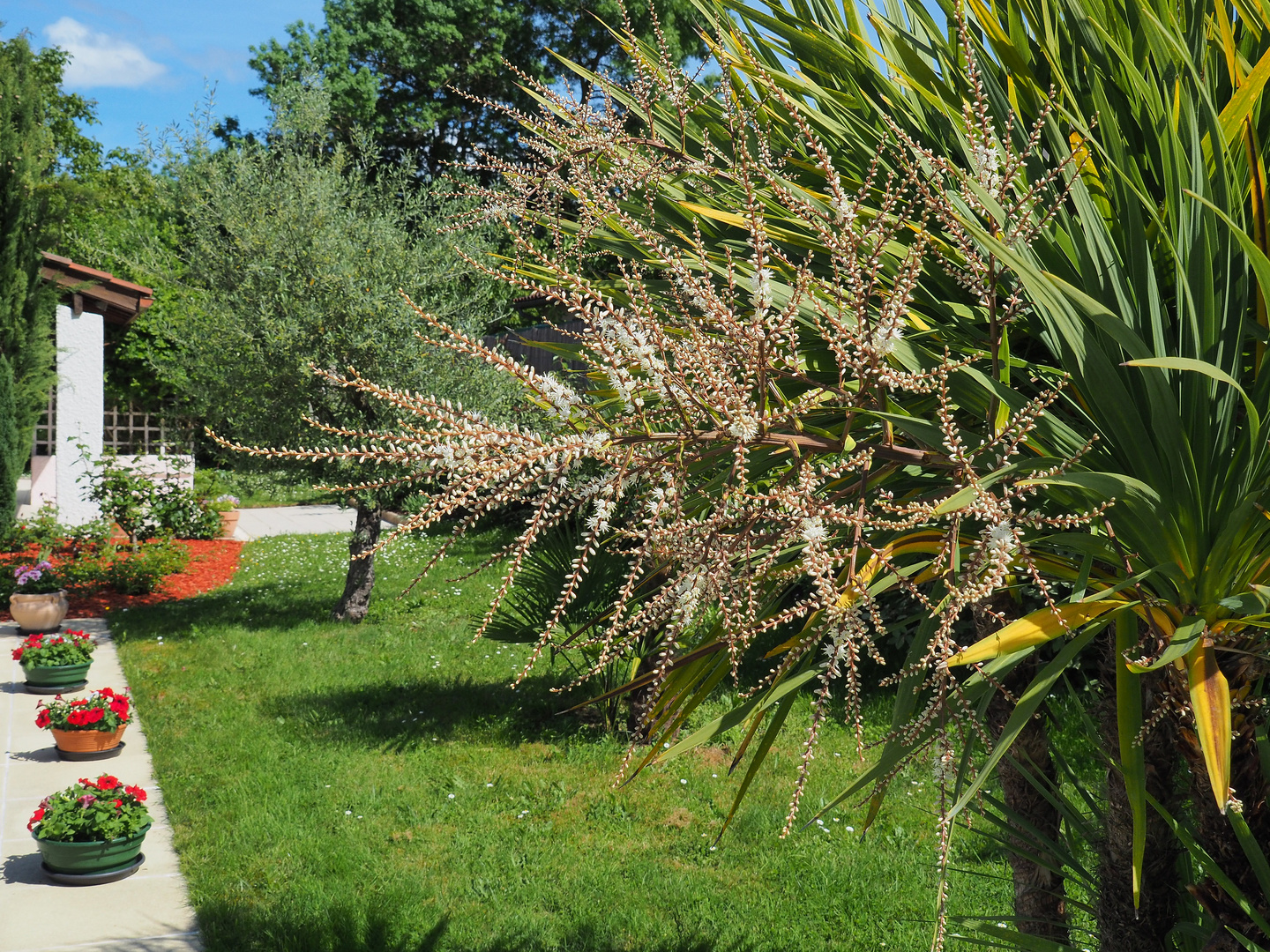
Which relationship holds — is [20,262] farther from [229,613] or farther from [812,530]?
[812,530]

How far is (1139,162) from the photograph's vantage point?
1.89 metres

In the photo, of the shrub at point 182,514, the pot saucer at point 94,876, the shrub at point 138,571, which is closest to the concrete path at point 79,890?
the pot saucer at point 94,876

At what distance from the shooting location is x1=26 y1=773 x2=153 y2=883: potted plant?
4.90 metres

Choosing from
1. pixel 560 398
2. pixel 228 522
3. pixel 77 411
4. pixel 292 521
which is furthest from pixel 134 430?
pixel 560 398

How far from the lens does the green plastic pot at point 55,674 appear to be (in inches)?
313

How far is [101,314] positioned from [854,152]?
1603cm

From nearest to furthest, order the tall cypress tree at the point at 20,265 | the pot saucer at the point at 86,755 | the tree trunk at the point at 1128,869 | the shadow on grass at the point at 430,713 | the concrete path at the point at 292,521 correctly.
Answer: the tree trunk at the point at 1128,869
the pot saucer at the point at 86,755
the shadow on grass at the point at 430,713
the tall cypress tree at the point at 20,265
the concrete path at the point at 292,521

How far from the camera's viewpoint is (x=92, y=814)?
4.96 m

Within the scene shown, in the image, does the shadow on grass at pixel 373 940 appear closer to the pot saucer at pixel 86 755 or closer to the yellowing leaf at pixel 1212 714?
the pot saucer at pixel 86 755

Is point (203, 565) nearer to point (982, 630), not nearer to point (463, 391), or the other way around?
point (463, 391)

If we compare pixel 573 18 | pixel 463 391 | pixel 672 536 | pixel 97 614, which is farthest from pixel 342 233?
pixel 573 18

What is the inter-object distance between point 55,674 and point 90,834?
3682 mm

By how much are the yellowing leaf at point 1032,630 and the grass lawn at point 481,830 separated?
151 cm

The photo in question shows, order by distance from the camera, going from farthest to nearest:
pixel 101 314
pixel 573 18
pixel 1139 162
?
pixel 573 18 < pixel 101 314 < pixel 1139 162
